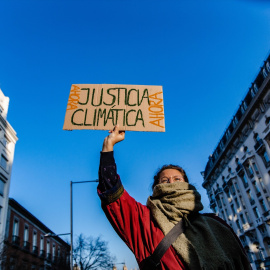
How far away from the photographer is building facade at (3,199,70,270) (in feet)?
86.4

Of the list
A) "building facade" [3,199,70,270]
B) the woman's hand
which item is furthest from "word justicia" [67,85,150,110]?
"building facade" [3,199,70,270]

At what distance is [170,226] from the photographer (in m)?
1.90

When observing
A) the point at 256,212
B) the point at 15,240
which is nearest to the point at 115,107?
the point at 15,240

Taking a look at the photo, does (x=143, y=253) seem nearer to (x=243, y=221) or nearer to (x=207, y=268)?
(x=207, y=268)

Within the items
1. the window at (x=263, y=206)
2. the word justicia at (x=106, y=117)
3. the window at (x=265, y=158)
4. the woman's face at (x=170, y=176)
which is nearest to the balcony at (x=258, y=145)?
the window at (x=265, y=158)

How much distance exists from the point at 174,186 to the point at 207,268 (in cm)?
66

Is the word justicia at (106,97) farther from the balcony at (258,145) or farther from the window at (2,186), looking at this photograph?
the balcony at (258,145)

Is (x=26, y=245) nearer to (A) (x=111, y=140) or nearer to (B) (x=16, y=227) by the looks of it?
(B) (x=16, y=227)

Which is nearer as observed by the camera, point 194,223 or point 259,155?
point 194,223

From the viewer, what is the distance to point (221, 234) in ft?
6.62

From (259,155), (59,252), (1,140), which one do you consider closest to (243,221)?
(259,155)

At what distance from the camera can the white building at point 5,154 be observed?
83.7ft

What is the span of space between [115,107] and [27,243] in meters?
32.8

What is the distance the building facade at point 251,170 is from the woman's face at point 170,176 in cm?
2873
